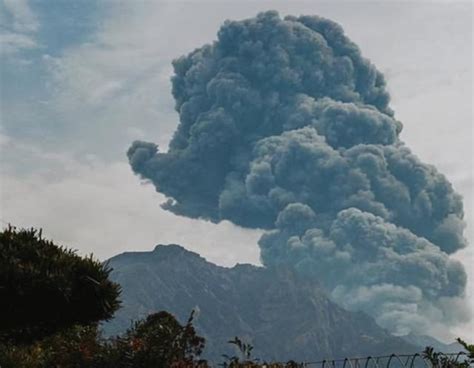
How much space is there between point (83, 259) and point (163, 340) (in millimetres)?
10265

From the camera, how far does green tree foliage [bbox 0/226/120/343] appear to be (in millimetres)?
17797

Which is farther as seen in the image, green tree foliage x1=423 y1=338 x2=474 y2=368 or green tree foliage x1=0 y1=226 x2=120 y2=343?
green tree foliage x1=423 y1=338 x2=474 y2=368

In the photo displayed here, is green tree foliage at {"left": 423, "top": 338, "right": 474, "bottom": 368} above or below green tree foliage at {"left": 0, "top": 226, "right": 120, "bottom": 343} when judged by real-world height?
above

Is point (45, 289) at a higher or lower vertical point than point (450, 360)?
lower

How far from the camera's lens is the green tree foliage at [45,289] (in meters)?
17.8

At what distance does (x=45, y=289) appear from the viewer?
18141 mm

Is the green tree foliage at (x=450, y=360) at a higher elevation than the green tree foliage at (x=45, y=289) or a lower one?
higher

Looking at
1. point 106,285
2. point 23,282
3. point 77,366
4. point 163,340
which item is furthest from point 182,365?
point 23,282

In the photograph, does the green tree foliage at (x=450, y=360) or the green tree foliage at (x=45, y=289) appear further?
the green tree foliage at (x=450, y=360)

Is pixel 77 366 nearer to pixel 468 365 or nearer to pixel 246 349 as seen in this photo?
pixel 246 349

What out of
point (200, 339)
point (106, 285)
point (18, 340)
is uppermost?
point (200, 339)

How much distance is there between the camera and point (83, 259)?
1903 cm

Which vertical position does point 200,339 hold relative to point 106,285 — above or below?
above

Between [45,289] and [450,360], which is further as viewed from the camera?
[450,360]
